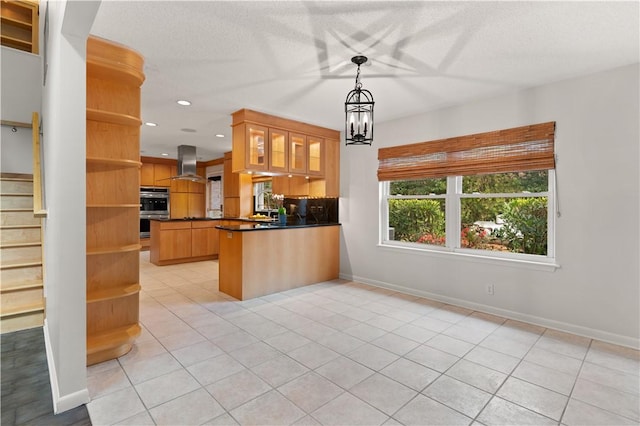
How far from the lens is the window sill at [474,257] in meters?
3.36

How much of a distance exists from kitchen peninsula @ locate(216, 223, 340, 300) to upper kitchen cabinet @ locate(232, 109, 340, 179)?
0.87m

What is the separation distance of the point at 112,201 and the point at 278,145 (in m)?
2.51

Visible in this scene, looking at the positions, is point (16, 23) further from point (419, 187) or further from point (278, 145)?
point (419, 187)

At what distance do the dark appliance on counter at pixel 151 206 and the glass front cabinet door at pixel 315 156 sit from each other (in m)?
5.46

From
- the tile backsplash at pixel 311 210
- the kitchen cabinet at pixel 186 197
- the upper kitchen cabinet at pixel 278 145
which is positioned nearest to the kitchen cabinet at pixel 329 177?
the upper kitchen cabinet at pixel 278 145

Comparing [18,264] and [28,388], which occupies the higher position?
[18,264]

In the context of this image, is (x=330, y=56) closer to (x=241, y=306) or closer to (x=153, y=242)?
(x=241, y=306)

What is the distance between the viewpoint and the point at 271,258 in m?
4.45

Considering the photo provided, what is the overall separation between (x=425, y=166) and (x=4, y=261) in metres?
5.00

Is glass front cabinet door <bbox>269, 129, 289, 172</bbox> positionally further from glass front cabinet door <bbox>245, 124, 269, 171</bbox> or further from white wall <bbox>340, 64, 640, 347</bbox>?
white wall <bbox>340, 64, 640, 347</bbox>

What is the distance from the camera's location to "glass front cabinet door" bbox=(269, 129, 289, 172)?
4551mm

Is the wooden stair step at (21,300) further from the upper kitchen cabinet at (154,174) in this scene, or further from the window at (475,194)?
the upper kitchen cabinet at (154,174)

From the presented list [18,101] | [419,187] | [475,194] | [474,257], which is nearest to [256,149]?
[419,187]

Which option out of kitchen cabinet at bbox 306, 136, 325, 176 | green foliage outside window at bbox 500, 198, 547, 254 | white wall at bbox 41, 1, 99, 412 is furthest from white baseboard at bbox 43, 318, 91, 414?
green foliage outside window at bbox 500, 198, 547, 254
